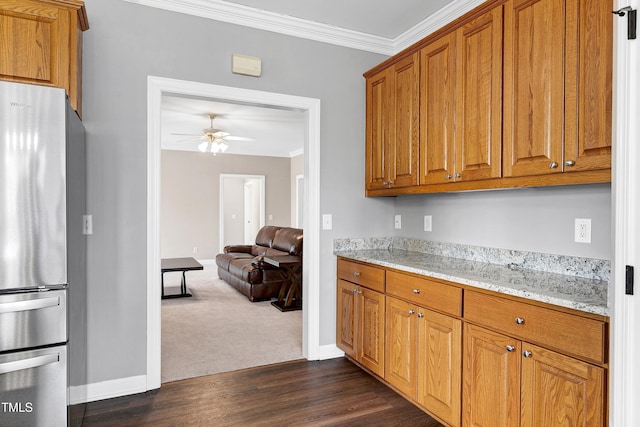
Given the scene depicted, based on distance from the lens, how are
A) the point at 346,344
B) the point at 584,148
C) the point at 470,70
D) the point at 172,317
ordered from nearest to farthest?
the point at 584,148, the point at 470,70, the point at 346,344, the point at 172,317

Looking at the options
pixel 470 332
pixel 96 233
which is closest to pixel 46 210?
pixel 96 233

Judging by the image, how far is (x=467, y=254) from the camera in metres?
2.70

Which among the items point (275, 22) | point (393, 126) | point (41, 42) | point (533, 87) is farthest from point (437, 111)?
point (41, 42)

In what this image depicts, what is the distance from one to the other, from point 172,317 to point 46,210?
3011 millimetres

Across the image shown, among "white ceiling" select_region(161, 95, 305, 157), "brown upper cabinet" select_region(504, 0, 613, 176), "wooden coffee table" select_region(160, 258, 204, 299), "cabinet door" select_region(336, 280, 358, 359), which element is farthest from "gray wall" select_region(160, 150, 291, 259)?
"brown upper cabinet" select_region(504, 0, 613, 176)

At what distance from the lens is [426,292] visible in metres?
2.26

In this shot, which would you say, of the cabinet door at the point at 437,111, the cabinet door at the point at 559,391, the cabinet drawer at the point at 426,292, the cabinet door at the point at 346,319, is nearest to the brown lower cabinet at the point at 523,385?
the cabinet door at the point at 559,391

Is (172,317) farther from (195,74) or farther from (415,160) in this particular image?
(415,160)

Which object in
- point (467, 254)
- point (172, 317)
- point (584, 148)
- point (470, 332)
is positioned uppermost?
point (584, 148)

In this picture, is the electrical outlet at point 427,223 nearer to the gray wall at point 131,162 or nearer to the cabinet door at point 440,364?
the gray wall at point 131,162

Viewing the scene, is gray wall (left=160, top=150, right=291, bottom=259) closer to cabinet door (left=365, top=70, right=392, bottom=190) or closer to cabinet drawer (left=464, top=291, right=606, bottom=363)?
cabinet door (left=365, top=70, right=392, bottom=190)

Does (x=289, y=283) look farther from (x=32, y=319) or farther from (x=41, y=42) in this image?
(x=41, y=42)

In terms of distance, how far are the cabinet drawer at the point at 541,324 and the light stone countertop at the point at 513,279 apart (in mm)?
50

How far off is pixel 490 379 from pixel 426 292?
0.56m
